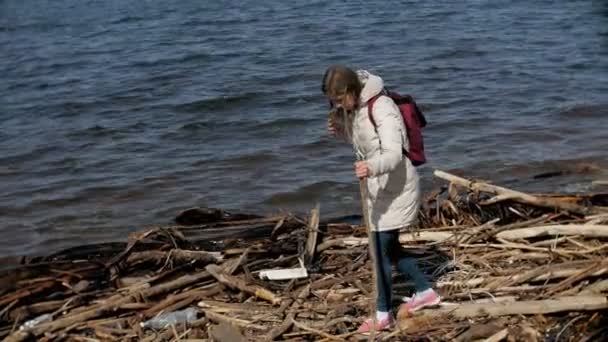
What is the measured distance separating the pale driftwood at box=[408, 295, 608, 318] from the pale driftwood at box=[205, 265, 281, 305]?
110cm

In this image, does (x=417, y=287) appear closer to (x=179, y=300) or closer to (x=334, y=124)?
(x=334, y=124)

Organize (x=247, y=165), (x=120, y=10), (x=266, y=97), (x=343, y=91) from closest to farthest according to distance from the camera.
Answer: (x=343, y=91) → (x=247, y=165) → (x=266, y=97) → (x=120, y=10)

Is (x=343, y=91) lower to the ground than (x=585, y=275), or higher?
higher

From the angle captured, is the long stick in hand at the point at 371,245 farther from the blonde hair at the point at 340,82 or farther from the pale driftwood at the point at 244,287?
the pale driftwood at the point at 244,287

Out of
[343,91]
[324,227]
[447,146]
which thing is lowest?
[447,146]

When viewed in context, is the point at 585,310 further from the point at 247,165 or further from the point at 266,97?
the point at 266,97

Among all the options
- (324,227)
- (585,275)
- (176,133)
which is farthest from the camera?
(176,133)

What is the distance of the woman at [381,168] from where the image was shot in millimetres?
4855

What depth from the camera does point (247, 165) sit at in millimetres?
11484

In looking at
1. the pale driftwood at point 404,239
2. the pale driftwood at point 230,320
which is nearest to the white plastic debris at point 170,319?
the pale driftwood at point 230,320

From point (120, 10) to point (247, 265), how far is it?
19.2m

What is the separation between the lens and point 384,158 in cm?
483

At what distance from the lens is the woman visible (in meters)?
4.86

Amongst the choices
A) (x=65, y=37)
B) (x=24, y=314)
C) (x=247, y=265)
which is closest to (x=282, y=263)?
(x=247, y=265)
